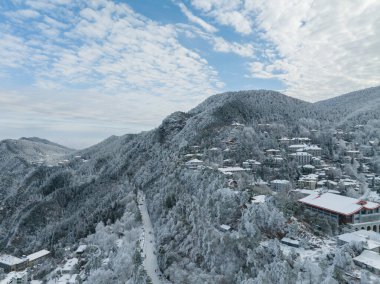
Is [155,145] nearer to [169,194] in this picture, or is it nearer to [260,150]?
[260,150]

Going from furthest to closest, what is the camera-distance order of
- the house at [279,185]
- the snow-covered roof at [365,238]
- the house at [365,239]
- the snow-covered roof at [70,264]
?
the house at [279,185] < the snow-covered roof at [70,264] < the snow-covered roof at [365,238] < the house at [365,239]

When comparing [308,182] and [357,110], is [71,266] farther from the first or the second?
[357,110]

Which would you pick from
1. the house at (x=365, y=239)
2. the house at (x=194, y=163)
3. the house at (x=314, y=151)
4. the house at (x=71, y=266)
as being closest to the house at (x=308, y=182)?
the house at (x=314, y=151)

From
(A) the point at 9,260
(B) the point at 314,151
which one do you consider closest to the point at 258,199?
(B) the point at 314,151

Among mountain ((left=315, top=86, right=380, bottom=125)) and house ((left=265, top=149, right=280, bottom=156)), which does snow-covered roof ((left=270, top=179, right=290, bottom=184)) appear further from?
mountain ((left=315, top=86, right=380, bottom=125))


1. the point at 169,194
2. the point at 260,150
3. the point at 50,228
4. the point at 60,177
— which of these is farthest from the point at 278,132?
the point at 60,177

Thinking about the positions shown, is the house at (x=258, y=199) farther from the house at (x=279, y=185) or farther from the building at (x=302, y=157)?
the building at (x=302, y=157)

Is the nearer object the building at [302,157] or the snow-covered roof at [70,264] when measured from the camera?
the snow-covered roof at [70,264]

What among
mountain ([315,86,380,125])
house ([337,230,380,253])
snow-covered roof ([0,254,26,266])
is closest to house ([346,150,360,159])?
house ([337,230,380,253])
